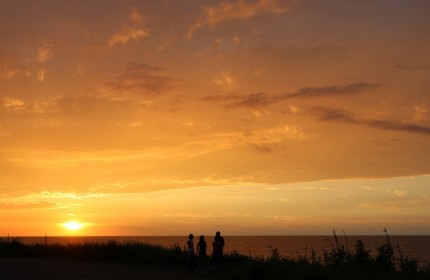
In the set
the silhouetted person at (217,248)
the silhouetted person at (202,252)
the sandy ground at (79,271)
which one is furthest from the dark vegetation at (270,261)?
the sandy ground at (79,271)

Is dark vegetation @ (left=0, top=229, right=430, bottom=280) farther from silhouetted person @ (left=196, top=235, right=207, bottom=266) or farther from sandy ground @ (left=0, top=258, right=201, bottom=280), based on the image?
sandy ground @ (left=0, top=258, right=201, bottom=280)

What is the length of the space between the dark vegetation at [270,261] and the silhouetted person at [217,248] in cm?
39

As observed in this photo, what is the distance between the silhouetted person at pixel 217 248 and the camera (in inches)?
886

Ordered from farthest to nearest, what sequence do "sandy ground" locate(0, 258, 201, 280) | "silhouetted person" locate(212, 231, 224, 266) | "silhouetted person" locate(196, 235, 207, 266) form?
"silhouetted person" locate(196, 235, 207, 266)
"silhouetted person" locate(212, 231, 224, 266)
"sandy ground" locate(0, 258, 201, 280)

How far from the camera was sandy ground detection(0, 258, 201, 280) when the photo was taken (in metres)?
21.2

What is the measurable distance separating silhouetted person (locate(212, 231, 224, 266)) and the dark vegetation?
39cm

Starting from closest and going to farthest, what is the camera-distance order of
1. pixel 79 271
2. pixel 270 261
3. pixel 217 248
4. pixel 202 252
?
1. pixel 270 261
2. pixel 217 248
3. pixel 79 271
4. pixel 202 252

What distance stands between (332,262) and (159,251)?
32.6ft

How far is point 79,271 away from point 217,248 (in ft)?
21.2

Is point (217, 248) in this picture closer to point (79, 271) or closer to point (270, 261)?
point (270, 261)

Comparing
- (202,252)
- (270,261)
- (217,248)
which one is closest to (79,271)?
(202,252)

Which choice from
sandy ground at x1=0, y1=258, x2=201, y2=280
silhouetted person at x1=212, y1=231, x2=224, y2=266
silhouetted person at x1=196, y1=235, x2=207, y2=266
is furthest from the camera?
silhouetted person at x1=196, y1=235, x2=207, y2=266

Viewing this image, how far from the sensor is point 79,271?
74.9 ft

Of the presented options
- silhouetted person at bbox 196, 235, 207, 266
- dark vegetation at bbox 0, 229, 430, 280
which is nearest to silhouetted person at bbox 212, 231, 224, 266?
dark vegetation at bbox 0, 229, 430, 280
